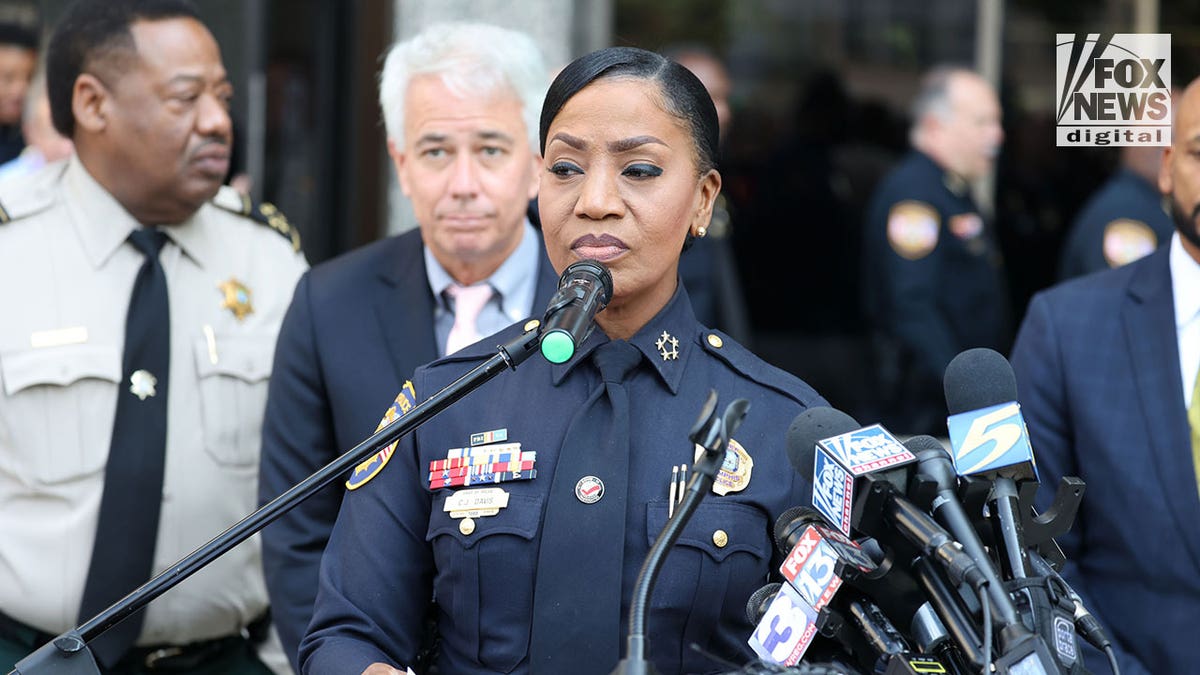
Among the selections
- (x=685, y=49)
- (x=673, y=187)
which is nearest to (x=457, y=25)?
(x=673, y=187)

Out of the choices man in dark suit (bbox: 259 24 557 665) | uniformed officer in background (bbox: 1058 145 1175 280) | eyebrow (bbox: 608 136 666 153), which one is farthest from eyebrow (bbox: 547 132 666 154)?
uniformed officer in background (bbox: 1058 145 1175 280)

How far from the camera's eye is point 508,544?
2.24 meters

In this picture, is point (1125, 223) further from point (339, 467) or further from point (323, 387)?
point (339, 467)

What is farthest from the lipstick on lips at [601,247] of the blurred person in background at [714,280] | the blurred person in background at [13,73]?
the blurred person in background at [13,73]

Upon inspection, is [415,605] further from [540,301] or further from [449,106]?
[449,106]

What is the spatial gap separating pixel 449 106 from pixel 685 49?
4.51 meters

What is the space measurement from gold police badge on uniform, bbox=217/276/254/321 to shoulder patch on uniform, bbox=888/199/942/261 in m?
3.96

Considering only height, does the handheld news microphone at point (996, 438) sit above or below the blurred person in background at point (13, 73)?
below

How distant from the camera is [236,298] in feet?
11.9

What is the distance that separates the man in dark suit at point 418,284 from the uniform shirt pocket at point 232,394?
21cm

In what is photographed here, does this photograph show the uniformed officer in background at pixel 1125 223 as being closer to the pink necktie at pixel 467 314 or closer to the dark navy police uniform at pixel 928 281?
the dark navy police uniform at pixel 928 281

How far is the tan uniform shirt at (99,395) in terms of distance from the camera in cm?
325

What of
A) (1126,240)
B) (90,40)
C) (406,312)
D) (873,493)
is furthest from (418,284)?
(1126,240)
